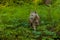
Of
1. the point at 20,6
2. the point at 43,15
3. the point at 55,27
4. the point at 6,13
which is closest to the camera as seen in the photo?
the point at 55,27

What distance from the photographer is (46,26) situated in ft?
26.6

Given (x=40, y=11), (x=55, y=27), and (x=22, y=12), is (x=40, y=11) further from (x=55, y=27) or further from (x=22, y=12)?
(x=55, y=27)

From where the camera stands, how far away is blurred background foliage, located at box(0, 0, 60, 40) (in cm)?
746

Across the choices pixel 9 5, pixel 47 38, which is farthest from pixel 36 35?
pixel 9 5

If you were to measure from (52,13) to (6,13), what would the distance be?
189 cm

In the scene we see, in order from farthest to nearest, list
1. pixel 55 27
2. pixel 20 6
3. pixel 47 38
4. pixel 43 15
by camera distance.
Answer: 1. pixel 20 6
2. pixel 43 15
3. pixel 55 27
4. pixel 47 38

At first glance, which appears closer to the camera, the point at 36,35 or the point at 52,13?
the point at 36,35

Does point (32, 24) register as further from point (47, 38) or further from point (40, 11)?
point (40, 11)

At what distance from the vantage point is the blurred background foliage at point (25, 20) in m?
7.46

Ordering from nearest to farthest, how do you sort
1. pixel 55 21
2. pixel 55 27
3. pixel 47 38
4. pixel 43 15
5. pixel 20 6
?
1. pixel 47 38
2. pixel 55 27
3. pixel 55 21
4. pixel 43 15
5. pixel 20 6

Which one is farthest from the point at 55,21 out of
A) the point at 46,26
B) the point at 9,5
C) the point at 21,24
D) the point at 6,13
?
the point at 9,5

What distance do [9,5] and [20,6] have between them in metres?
0.54

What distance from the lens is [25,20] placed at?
8.68 metres

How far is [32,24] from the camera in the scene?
7.95m
